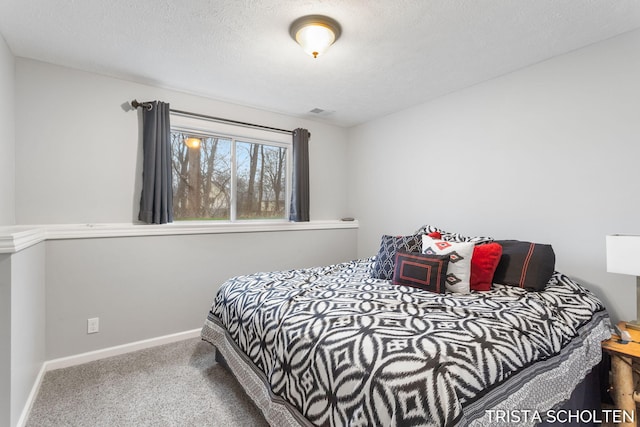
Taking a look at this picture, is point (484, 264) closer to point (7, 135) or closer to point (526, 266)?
point (526, 266)

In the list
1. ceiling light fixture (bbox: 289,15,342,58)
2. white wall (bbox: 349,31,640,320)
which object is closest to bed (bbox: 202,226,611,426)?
white wall (bbox: 349,31,640,320)

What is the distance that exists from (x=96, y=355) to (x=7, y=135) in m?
1.79

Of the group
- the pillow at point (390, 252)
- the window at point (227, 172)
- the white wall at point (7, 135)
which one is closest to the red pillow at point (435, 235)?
the pillow at point (390, 252)

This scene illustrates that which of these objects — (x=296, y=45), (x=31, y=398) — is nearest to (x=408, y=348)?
(x=296, y=45)

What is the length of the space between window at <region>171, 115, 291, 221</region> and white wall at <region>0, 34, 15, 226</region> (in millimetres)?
1096

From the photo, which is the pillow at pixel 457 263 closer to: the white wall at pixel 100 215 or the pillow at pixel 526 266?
the pillow at pixel 526 266

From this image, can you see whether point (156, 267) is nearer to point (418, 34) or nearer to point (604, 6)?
point (418, 34)

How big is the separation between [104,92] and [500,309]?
3.34 metres

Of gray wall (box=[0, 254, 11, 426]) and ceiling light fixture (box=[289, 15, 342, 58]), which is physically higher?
ceiling light fixture (box=[289, 15, 342, 58])

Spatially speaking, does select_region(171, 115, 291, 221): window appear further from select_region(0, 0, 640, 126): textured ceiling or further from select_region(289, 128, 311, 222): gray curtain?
select_region(0, 0, 640, 126): textured ceiling

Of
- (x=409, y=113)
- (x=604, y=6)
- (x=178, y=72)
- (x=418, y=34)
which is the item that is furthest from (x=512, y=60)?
(x=178, y=72)

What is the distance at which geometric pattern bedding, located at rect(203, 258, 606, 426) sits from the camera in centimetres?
101

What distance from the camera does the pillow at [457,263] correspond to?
6.48ft

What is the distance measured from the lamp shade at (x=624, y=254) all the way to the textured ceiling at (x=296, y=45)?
1.34 metres
